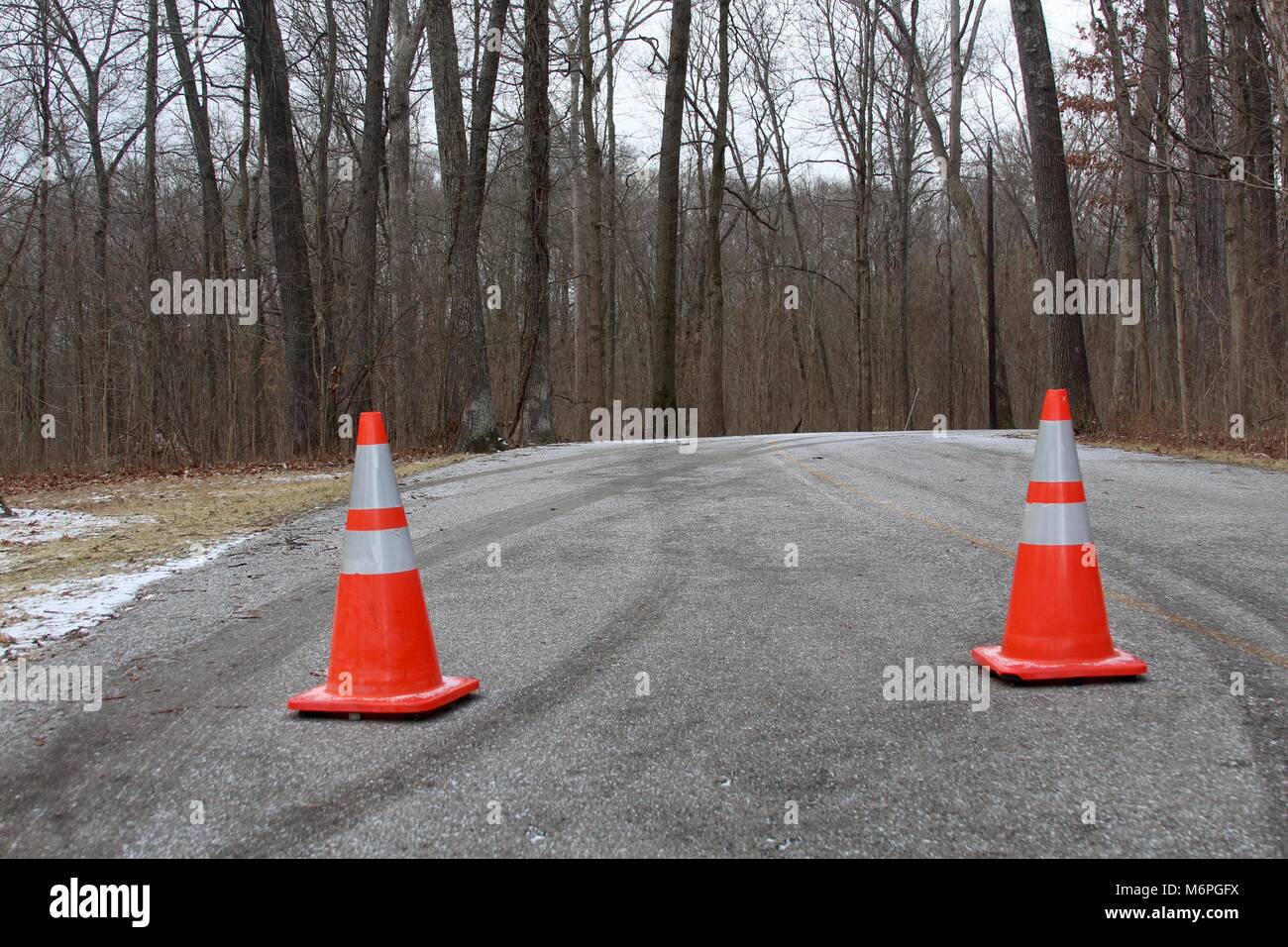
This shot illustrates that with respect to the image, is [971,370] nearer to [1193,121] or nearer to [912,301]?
[912,301]

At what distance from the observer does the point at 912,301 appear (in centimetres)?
5681

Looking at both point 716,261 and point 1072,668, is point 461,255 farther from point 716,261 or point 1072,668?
point 1072,668

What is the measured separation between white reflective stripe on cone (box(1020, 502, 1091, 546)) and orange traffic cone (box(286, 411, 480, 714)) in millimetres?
2565

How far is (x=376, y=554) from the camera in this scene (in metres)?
4.39

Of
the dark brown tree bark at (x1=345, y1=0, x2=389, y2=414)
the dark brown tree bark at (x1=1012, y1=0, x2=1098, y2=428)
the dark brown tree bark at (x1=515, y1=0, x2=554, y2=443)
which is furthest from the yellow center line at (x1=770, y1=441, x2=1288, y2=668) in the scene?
the dark brown tree bark at (x1=345, y1=0, x2=389, y2=414)

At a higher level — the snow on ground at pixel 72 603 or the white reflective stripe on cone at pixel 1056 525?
the white reflective stripe on cone at pixel 1056 525

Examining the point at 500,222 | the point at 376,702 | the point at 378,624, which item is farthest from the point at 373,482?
the point at 500,222

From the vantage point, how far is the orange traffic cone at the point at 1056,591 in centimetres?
426

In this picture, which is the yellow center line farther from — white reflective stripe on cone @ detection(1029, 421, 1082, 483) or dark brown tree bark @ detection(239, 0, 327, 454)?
dark brown tree bark @ detection(239, 0, 327, 454)

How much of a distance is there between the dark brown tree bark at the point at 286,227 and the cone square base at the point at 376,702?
16.1 meters

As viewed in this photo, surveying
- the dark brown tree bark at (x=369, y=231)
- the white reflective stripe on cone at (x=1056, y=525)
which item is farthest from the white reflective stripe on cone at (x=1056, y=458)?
the dark brown tree bark at (x=369, y=231)

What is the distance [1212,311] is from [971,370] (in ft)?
122

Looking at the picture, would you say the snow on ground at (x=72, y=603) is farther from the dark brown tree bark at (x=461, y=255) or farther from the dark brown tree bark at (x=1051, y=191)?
the dark brown tree bark at (x=1051, y=191)

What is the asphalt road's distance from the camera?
2.93 m
